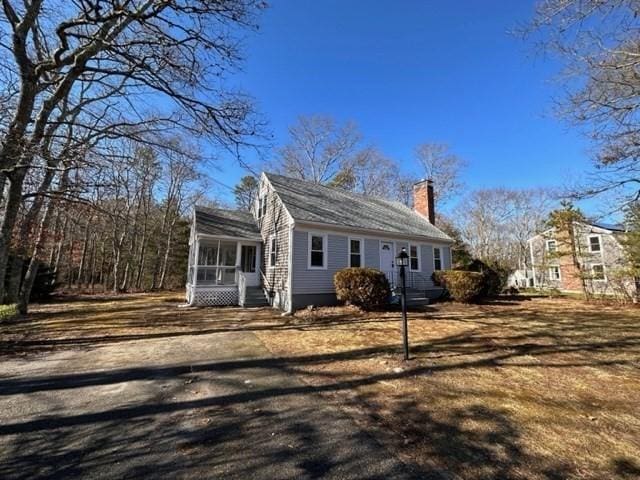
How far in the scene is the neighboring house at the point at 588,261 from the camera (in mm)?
15112

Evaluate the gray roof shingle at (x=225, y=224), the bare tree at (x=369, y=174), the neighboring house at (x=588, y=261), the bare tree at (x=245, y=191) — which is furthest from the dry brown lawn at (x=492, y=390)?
the bare tree at (x=245, y=191)

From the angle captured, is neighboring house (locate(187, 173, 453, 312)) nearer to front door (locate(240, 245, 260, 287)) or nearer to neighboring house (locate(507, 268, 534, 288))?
front door (locate(240, 245, 260, 287))

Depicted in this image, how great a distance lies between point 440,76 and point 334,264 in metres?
9.25

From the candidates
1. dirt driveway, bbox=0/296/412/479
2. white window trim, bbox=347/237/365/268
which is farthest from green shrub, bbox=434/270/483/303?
dirt driveway, bbox=0/296/412/479

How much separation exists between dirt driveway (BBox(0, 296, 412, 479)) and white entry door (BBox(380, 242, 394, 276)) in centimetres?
832

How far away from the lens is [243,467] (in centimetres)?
249

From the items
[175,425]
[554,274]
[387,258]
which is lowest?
[175,425]

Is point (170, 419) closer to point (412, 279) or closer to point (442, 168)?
point (412, 279)

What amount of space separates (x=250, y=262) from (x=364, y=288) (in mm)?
6408

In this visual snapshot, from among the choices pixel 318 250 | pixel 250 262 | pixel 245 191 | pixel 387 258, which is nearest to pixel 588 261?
pixel 387 258

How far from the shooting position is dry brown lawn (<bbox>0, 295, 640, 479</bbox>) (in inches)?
106

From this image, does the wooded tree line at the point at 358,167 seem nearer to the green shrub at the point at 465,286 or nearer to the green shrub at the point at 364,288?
the green shrub at the point at 465,286

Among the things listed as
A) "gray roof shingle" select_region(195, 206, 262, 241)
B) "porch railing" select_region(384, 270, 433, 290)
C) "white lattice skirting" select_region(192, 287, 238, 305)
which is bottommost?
"white lattice skirting" select_region(192, 287, 238, 305)

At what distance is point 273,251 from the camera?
12930mm
